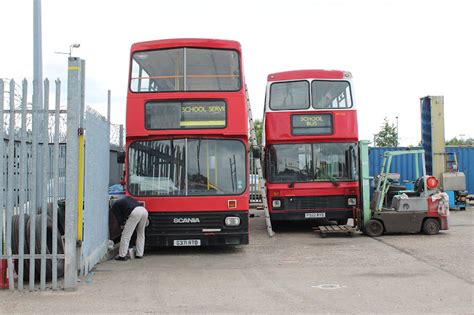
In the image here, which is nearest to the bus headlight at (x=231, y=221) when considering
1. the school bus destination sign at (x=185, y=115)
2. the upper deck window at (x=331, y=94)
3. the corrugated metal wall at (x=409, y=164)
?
the school bus destination sign at (x=185, y=115)

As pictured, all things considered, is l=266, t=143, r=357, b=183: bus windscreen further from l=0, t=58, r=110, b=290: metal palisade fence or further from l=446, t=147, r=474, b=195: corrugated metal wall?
l=446, t=147, r=474, b=195: corrugated metal wall

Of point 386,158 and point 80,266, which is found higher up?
point 386,158

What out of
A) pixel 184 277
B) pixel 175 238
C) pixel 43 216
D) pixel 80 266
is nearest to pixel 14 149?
pixel 43 216

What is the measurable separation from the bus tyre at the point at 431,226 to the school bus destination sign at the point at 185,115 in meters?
6.17

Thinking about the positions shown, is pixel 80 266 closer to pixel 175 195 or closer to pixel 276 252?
pixel 175 195

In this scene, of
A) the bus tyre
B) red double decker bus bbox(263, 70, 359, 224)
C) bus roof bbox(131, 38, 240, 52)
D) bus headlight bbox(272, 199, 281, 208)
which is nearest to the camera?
bus roof bbox(131, 38, 240, 52)

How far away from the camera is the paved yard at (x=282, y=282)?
624 cm

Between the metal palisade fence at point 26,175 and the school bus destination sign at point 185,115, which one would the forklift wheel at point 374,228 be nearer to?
the school bus destination sign at point 185,115

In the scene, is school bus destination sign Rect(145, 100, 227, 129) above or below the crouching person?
above

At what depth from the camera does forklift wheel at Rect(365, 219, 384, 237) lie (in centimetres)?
1286

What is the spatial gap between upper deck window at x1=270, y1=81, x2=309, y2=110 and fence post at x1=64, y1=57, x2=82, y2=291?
739 cm

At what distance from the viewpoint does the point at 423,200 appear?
502 inches

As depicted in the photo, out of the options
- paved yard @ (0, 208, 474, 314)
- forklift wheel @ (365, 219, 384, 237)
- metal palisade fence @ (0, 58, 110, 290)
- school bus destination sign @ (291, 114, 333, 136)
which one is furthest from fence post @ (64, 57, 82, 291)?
forklift wheel @ (365, 219, 384, 237)

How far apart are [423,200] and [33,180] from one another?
9383mm
